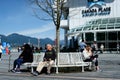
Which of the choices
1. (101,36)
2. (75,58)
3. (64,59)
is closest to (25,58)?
(64,59)

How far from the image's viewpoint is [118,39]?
57188 mm

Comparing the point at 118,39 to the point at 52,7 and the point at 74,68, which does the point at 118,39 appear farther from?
the point at 74,68

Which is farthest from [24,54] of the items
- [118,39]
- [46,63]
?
[118,39]

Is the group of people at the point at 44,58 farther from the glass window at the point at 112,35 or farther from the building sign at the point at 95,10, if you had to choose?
the building sign at the point at 95,10

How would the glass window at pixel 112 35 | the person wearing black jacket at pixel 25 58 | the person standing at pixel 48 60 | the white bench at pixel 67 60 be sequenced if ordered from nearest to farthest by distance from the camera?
the person standing at pixel 48 60
the white bench at pixel 67 60
the person wearing black jacket at pixel 25 58
the glass window at pixel 112 35

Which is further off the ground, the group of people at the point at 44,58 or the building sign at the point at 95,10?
the building sign at the point at 95,10

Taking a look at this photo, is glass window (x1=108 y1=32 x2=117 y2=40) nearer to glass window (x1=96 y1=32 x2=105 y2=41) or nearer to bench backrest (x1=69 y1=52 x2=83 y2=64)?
glass window (x1=96 y1=32 x2=105 y2=41)

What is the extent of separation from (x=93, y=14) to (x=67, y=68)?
151 feet

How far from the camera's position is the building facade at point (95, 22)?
5688cm

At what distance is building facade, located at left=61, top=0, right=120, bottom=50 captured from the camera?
187 ft

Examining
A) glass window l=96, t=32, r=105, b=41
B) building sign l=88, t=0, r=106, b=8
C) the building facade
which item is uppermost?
building sign l=88, t=0, r=106, b=8

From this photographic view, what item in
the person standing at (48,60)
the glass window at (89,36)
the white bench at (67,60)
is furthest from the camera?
the glass window at (89,36)

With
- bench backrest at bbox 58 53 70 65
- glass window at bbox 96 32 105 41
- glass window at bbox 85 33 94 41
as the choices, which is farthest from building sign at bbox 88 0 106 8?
bench backrest at bbox 58 53 70 65

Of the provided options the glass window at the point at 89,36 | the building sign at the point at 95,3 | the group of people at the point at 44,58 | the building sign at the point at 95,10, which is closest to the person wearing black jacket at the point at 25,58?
the group of people at the point at 44,58
